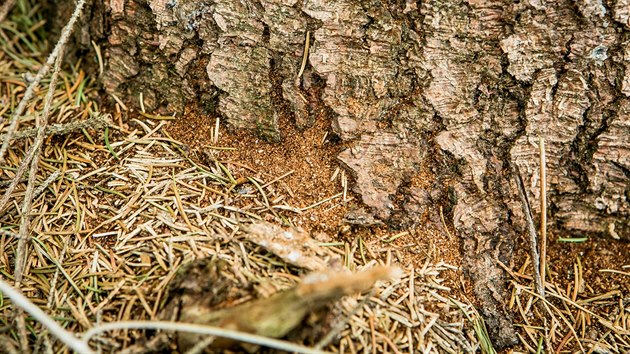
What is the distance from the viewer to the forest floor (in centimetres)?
158

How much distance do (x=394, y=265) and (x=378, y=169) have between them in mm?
333

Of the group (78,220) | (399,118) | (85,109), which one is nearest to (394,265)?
(399,118)

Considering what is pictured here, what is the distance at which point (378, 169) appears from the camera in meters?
1.87

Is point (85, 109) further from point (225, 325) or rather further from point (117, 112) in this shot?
point (225, 325)

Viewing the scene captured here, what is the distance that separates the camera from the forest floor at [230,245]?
5.17 feet

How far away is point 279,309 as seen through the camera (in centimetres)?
136

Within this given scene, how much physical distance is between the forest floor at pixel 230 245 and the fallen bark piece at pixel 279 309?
0.06m

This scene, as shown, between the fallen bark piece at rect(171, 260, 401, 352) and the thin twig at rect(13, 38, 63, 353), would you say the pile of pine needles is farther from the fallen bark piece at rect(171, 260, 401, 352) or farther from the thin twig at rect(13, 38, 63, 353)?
the fallen bark piece at rect(171, 260, 401, 352)

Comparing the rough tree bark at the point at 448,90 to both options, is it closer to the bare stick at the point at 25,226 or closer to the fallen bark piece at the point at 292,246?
the fallen bark piece at the point at 292,246

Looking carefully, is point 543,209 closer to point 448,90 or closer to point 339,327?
point 448,90

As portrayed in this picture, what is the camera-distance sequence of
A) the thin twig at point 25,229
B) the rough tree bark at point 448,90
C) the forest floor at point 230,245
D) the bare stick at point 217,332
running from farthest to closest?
the rough tree bark at point 448,90 → the forest floor at point 230,245 → the thin twig at point 25,229 → the bare stick at point 217,332

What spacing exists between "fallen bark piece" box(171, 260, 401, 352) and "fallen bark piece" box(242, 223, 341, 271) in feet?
0.58

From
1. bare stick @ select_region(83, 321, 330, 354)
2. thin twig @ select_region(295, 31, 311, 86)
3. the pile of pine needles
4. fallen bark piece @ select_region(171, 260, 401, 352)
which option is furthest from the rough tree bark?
bare stick @ select_region(83, 321, 330, 354)

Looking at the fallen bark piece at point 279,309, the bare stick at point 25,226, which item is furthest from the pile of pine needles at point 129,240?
the fallen bark piece at point 279,309
